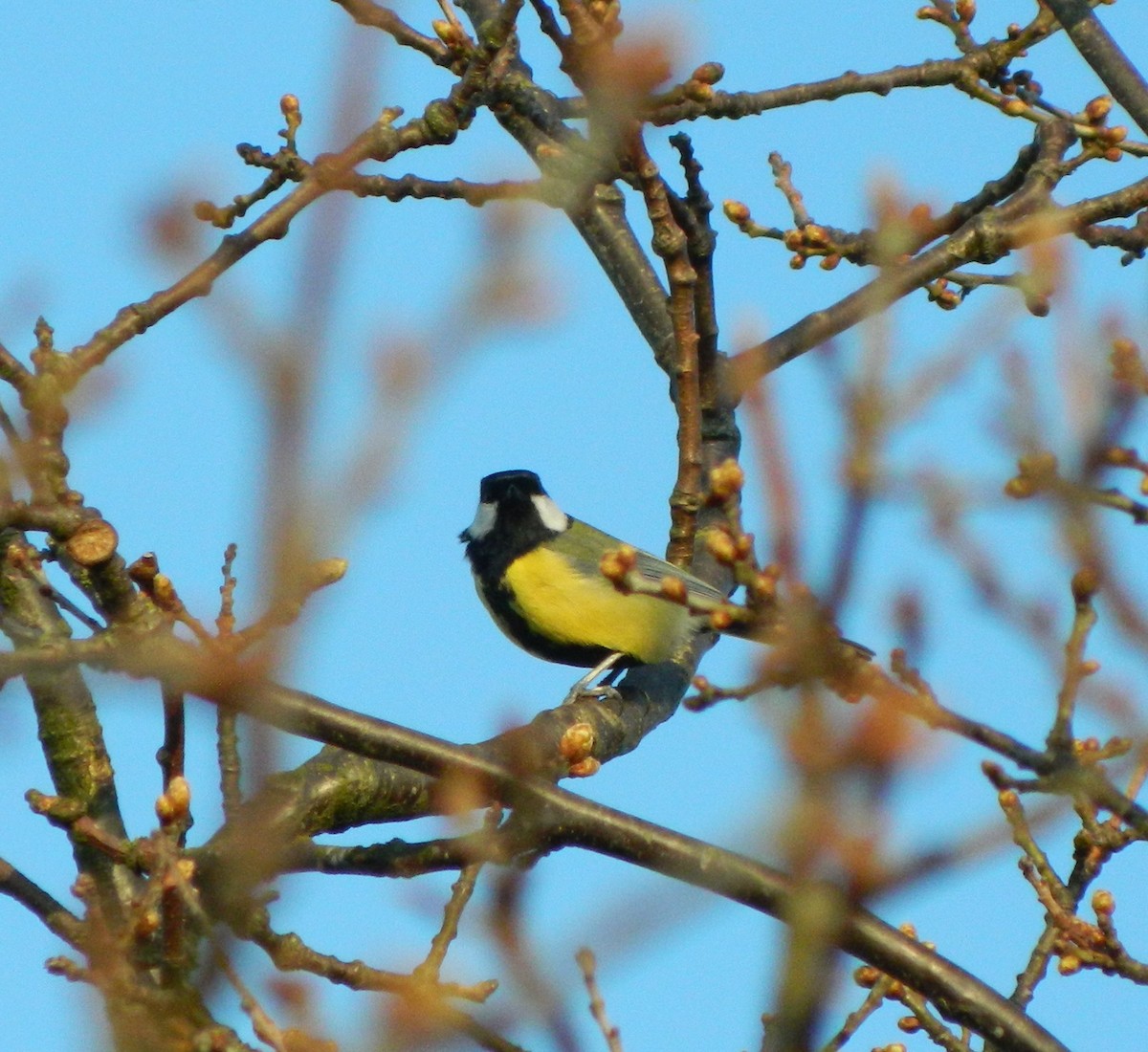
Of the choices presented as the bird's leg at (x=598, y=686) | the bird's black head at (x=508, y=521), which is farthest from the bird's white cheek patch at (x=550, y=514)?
the bird's leg at (x=598, y=686)

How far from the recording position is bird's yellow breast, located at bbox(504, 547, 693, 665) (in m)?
5.58

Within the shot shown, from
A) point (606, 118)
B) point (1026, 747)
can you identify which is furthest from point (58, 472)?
point (1026, 747)

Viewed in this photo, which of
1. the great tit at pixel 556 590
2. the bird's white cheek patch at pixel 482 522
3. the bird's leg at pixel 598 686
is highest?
the bird's white cheek patch at pixel 482 522

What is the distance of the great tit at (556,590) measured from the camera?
5590mm

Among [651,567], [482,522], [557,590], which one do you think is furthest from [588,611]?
[482,522]

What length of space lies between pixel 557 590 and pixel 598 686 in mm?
917

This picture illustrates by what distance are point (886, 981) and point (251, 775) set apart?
86.6 inches

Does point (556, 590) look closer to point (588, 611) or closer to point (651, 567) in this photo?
point (588, 611)

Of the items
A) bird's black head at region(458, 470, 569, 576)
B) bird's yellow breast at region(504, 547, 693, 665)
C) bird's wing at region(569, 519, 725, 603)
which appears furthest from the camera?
bird's black head at region(458, 470, 569, 576)

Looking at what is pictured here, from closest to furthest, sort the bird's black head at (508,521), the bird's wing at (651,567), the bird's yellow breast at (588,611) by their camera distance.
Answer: the bird's wing at (651,567) < the bird's yellow breast at (588,611) < the bird's black head at (508,521)

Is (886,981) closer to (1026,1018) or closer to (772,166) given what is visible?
(1026,1018)

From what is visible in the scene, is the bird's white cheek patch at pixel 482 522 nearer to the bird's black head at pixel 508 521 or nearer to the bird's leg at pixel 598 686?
the bird's black head at pixel 508 521

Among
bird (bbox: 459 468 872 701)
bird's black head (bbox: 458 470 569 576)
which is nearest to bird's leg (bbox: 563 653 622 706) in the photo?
bird (bbox: 459 468 872 701)

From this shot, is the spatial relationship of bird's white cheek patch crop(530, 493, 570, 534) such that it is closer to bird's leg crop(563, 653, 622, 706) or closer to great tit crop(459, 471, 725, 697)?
great tit crop(459, 471, 725, 697)
